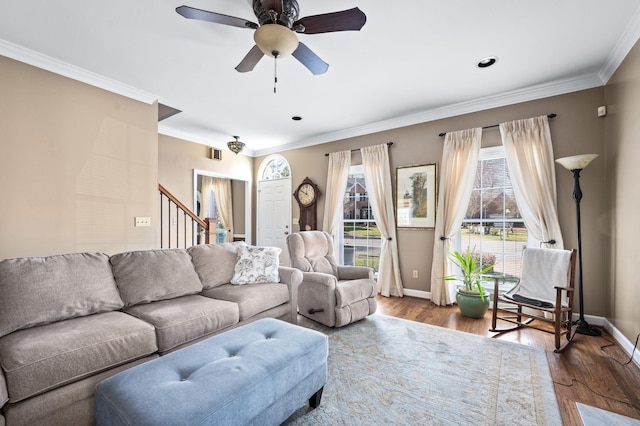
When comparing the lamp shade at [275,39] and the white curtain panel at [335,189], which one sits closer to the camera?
the lamp shade at [275,39]

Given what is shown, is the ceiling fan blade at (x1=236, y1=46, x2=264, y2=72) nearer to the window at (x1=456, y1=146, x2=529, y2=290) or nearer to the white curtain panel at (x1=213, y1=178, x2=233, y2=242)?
the window at (x1=456, y1=146, x2=529, y2=290)

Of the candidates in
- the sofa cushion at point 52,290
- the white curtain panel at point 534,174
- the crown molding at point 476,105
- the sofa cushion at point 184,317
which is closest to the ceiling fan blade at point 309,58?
the sofa cushion at point 184,317

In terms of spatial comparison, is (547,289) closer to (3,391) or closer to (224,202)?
(3,391)

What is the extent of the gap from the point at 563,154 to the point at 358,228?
9.58 feet

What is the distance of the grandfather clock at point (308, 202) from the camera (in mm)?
5488

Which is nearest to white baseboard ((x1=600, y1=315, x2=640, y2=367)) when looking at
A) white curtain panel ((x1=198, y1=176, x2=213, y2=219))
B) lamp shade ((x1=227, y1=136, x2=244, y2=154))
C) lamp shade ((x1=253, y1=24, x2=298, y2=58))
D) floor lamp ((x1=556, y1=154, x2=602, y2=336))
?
floor lamp ((x1=556, y1=154, x2=602, y2=336))

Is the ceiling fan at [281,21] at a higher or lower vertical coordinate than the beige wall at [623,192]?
higher

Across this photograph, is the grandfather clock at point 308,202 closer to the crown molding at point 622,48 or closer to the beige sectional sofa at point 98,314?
the beige sectional sofa at point 98,314

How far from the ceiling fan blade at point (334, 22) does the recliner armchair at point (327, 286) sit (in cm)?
220

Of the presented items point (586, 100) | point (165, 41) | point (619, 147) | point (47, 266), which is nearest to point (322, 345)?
point (47, 266)

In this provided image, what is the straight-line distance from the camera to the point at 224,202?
7.76m

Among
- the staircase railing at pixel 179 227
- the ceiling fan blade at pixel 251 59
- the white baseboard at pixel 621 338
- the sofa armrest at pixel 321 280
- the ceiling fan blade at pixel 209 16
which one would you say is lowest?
the white baseboard at pixel 621 338

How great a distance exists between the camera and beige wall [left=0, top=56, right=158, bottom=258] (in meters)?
2.72

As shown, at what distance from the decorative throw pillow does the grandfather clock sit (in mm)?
2450
